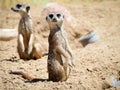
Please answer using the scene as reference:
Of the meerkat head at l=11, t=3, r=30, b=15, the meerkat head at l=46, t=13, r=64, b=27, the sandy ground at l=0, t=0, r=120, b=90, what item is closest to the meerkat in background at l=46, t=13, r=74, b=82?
the meerkat head at l=46, t=13, r=64, b=27

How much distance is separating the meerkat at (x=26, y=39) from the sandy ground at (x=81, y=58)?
0.14 m

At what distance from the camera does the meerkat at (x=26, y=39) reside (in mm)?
6766

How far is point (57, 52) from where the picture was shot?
16.1 ft

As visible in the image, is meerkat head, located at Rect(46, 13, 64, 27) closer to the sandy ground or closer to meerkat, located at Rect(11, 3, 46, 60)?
the sandy ground

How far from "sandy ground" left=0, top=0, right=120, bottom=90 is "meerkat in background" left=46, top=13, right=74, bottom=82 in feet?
0.43

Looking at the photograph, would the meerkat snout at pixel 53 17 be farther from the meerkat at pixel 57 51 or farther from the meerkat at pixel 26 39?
the meerkat at pixel 26 39

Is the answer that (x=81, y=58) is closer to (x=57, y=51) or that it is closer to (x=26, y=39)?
(x=26, y=39)

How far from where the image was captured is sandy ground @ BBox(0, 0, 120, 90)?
15.7 ft

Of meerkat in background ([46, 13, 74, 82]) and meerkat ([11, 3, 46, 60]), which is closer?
meerkat in background ([46, 13, 74, 82])

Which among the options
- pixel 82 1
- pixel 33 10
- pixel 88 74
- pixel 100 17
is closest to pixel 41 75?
pixel 88 74

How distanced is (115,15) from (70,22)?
2160 mm

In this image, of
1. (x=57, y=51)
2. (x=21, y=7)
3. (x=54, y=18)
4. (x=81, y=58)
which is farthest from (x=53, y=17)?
(x=21, y=7)

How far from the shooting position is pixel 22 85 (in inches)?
185

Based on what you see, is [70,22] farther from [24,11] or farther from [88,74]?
[88,74]
